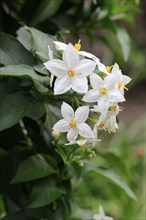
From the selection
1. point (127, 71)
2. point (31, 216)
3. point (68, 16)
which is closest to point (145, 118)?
point (127, 71)

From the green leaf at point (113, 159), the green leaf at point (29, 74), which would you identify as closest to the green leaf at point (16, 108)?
the green leaf at point (29, 74)

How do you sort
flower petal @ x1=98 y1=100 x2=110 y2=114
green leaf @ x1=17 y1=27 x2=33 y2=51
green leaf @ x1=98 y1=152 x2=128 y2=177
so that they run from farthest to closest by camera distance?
1. green leaf @ x1=98 y1=152 x2=128 y2=177
2. green leaf @ x1=17 y1=27 x2=33 y2=51
3. flower petal @ x1=98 y1=100 x2=110 y2=114

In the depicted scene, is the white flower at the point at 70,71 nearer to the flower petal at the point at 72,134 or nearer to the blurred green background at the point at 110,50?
the flower petal at the point at 72,134

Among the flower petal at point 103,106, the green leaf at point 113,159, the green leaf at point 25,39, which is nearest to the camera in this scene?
the flower petal at point 103,106

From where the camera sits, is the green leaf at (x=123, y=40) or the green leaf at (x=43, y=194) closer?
the green leaf at (x=43, y=194)

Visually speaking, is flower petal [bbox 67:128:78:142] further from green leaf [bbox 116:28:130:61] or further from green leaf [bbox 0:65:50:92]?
green leaf [bbox 116:28:130:61]

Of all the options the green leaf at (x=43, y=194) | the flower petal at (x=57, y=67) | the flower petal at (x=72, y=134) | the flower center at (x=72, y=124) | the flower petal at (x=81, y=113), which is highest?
the flower petal at (x=57, y=67)

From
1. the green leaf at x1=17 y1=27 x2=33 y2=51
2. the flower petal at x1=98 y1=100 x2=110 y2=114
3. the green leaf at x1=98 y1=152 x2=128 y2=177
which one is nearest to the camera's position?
the flower petal at x1=98 y1=100 x2=110 y2=114

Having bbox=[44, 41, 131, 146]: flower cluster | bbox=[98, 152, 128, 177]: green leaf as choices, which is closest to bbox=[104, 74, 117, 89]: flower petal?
bbox=[44, 41, 131, 146]: flower cluster

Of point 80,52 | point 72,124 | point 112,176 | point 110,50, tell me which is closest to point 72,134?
point 72,124
